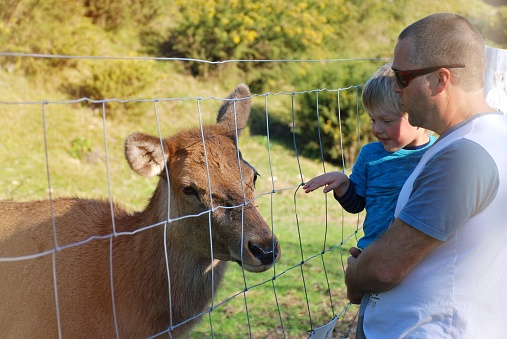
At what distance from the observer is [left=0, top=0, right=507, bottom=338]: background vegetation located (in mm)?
6953

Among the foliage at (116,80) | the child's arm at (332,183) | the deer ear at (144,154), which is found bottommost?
the foliage at (116,80)

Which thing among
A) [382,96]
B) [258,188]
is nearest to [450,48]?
[382,96]

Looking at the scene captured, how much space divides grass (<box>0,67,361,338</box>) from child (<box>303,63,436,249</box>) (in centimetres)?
183

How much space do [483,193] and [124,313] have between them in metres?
2.13

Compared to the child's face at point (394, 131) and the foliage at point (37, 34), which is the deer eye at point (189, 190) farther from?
the foliage at point (37, 34)

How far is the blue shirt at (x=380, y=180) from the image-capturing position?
3297 millimetres

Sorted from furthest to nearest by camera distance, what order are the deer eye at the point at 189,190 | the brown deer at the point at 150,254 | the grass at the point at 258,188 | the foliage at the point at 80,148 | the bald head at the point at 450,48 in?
1. the foliage at the point at 80,148
2. the grass at the point at 258,188
3. the deer eye at the point at 189,190
4. the brown deer at the point at 150,254
5. the bald head at the point at 450,48

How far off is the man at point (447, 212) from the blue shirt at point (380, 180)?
0.85 m

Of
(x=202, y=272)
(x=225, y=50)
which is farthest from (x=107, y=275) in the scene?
(x=225, y=50)

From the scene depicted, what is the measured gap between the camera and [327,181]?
330 centimetres

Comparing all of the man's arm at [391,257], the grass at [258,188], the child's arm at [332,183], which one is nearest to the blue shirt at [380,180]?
the child's arm at [332,183]

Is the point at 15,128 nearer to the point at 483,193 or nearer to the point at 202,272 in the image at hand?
the point at 202,272

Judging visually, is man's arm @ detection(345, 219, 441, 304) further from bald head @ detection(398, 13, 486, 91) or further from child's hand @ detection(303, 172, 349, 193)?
child's hand @ detection(303, 172, 349, 193)

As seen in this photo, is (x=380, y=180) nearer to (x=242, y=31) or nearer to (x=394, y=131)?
(x=394, y=131)
